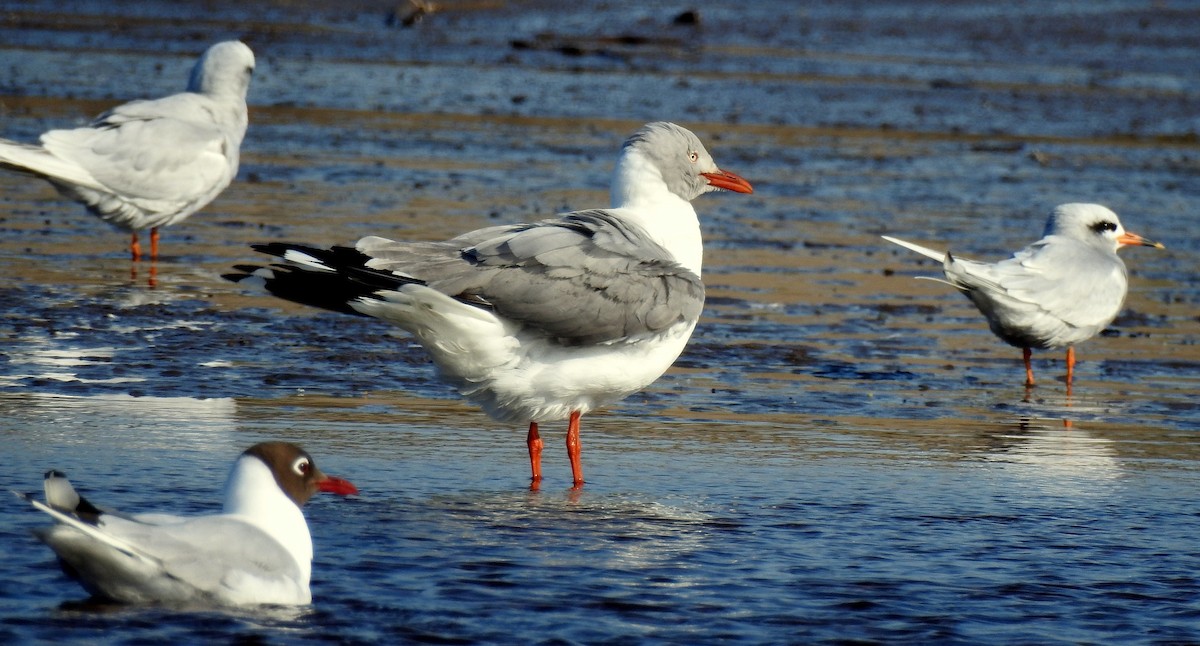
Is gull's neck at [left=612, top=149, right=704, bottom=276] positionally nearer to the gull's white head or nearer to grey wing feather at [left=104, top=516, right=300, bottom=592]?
the gull's white head

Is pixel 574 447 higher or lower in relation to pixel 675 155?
lower

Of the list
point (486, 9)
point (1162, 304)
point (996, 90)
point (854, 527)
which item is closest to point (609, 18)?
point (486, 9)

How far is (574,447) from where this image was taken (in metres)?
6.77

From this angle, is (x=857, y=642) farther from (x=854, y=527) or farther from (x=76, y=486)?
(x=76, y=486)

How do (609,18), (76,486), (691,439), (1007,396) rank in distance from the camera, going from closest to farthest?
(76,486) < (691,439) < (1007,396) < (609,18)

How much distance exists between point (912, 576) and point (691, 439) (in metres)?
2.07

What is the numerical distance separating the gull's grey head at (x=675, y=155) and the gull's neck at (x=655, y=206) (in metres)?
0.03

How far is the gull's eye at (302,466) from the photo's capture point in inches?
197

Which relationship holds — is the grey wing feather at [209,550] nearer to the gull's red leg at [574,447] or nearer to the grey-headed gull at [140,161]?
the gull's red leg at [574,447]

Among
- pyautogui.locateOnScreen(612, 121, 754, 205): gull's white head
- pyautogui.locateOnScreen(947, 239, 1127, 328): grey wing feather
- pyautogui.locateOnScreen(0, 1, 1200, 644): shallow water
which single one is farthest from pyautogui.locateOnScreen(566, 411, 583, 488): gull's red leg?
→ pyautogui.locateOnScreen(947, 239, 1127, 328): grey wing feather

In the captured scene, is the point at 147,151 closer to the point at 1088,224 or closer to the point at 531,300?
the point at 531,300

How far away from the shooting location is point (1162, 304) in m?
11.4

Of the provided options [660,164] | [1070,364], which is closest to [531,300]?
[660,164]

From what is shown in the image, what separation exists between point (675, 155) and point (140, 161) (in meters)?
5.13
